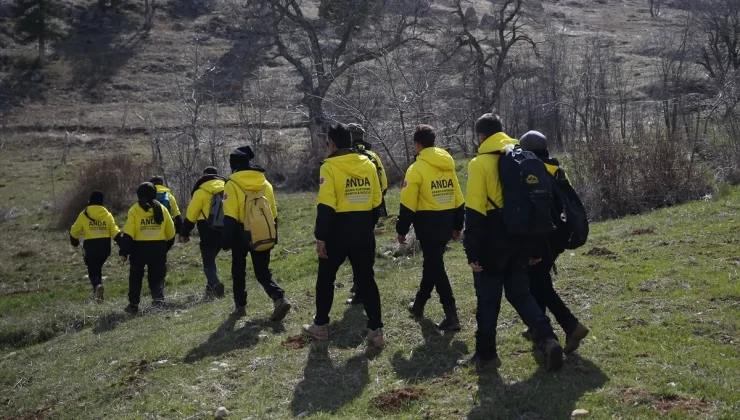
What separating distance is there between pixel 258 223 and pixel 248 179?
54cm

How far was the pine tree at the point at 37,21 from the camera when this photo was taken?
54250mm

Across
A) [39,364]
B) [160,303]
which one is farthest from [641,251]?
[39,364]

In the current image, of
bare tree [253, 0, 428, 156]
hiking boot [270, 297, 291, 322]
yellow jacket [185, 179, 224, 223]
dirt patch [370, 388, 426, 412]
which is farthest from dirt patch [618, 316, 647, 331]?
bare tree [253, 0, 428, 156]

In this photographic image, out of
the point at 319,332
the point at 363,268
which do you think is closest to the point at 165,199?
the point at 319,332

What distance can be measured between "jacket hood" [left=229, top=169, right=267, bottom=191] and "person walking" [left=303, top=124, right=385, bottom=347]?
63.3 inches

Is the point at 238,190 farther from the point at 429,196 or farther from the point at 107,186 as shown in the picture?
the point at 107,186

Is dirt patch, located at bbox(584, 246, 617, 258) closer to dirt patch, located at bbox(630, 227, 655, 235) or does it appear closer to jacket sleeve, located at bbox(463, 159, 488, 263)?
dirt patch, located at bbox(630, 227, 655, 235)

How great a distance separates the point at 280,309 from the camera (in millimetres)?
8477

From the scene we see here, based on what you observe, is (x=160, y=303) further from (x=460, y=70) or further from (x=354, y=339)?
(x=460, y=70)

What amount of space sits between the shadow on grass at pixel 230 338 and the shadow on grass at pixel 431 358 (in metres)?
1.94

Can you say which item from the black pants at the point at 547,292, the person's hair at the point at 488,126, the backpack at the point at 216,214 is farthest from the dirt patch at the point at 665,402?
the backpack at the point at 216,214

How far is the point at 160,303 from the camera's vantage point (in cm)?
1169

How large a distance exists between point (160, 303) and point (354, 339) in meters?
5.10

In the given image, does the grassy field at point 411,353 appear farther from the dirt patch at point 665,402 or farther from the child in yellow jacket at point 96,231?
the child in yellow jacket at point 96,231
